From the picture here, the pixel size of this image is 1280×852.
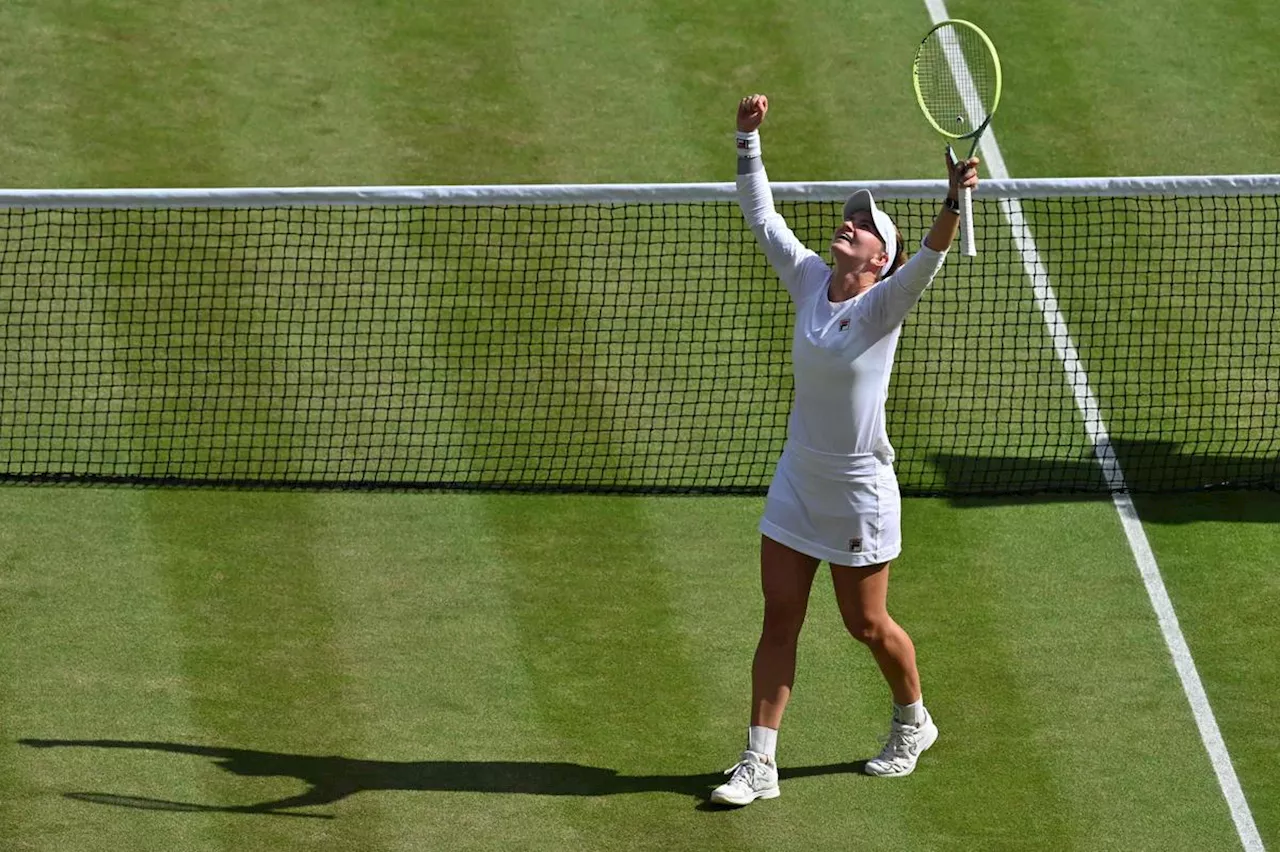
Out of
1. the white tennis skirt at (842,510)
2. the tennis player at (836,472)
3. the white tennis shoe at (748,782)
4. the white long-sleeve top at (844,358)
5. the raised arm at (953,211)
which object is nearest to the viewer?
the raised arm at (953,211)

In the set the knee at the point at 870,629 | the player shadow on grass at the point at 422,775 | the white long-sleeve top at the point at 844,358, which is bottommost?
the player shadow on grass at the point at 422,775

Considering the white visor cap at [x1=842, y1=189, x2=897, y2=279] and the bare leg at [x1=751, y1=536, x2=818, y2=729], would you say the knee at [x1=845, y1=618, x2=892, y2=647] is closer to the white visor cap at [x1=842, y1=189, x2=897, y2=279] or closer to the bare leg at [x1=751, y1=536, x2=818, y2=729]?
the bare leg at [x1=751, y1=536, x2=818, y2=729]

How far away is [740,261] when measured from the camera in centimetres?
1469

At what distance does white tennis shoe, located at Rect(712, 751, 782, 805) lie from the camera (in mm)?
9523

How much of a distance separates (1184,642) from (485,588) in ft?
12.6

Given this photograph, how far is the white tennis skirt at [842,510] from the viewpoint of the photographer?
30.3ft

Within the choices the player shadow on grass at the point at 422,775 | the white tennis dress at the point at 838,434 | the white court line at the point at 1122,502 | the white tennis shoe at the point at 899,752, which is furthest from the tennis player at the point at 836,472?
the white court line at the point at 1122,502

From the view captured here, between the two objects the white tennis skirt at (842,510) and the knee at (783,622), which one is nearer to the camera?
the white tennis skirt at (842,510)

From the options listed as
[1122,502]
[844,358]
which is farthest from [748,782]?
[1122,502]

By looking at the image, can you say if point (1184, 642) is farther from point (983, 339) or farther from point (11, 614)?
point (11, 614)

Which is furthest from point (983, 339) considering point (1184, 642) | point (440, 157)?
point (440, 157)

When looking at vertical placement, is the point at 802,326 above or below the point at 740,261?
above

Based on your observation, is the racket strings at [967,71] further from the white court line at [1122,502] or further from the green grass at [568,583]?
the green grass at [568,583]

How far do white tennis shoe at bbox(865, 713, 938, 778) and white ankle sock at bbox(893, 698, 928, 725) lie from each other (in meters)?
0.02
